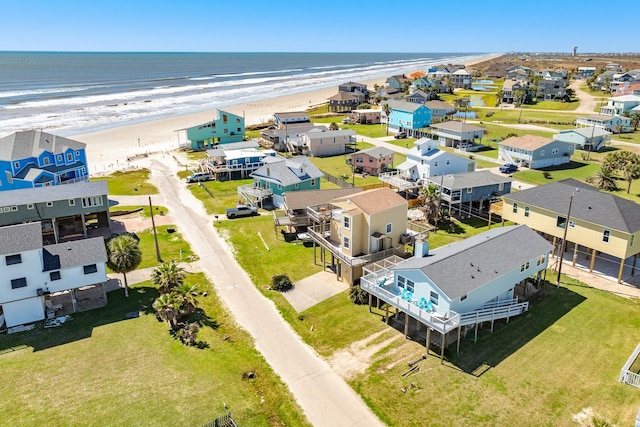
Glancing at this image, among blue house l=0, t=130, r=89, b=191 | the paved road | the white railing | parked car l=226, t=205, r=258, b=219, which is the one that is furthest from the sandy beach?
the white railing

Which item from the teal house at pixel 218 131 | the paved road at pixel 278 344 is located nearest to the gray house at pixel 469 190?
the paved road at pixel 278 344

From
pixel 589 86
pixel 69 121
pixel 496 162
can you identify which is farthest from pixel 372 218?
pixel 589 86

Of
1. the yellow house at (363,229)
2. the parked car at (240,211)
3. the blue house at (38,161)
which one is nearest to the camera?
the yellow house at (363,229)

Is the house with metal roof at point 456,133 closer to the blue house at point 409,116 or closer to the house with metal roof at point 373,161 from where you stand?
the blue house at point 409,116

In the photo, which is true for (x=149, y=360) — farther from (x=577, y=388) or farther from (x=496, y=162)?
(x=496, y=162)

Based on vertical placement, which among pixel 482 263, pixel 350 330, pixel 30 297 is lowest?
pixel 350 330

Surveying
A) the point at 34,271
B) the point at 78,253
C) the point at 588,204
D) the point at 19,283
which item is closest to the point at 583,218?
the point at 588,204
